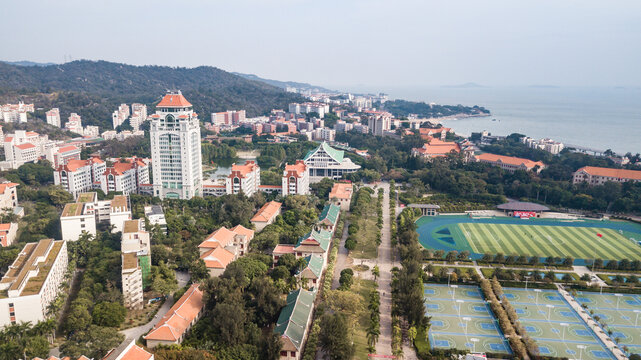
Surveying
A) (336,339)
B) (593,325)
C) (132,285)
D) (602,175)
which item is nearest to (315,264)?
(336,339)

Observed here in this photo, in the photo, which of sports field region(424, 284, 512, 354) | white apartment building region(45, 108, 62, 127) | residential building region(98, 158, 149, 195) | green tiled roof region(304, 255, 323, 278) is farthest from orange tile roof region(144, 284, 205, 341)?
white apartment building region(45, 108, 62, 127)

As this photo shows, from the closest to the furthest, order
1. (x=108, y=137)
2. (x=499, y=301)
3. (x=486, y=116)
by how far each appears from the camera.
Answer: (x=499, y=301) → (x=108, y=137) → (x=486, y=116)

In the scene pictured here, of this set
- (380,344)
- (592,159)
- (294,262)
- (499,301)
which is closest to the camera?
(380,344)

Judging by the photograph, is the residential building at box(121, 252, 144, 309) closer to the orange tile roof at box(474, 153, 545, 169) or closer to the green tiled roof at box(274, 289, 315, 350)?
the green tiled roof at box(274, 289, 315, 350)

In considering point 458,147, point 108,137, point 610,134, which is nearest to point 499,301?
point 458,147

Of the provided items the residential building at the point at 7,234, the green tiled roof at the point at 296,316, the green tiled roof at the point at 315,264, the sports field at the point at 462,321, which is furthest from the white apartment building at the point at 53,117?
the sports field at the point at 462,321

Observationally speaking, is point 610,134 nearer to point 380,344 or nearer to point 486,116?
point 486,116

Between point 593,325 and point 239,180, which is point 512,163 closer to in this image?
point 239,180
